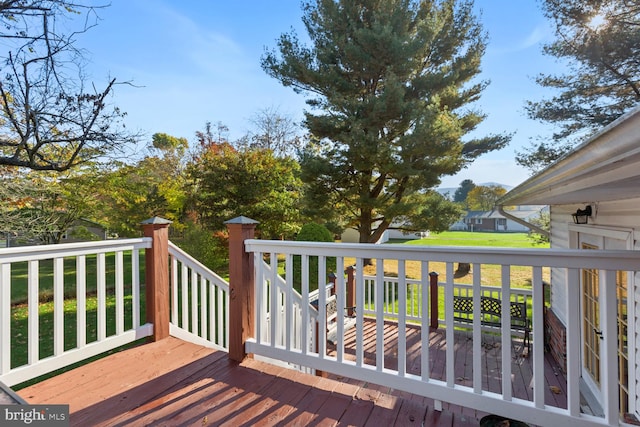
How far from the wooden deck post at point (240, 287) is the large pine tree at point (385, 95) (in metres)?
6.91

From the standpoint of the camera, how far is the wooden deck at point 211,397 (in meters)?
1.74

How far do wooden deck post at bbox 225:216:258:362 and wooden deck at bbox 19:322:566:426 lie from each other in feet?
0.58

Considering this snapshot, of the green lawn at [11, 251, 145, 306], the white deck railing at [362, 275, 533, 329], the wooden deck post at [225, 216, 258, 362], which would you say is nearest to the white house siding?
the white deck railing at [362, 275, 533, 329]

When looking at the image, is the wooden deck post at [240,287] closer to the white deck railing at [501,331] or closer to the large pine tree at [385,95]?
the white deck railing at [501,331]

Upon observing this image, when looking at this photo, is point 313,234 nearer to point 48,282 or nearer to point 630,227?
point 630,227

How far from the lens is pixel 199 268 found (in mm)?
3115

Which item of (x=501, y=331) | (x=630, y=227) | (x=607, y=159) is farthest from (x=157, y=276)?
(x=630, y=227)

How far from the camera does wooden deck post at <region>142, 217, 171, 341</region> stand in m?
2.81

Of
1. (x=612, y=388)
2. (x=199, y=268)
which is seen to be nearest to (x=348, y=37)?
(x=199, y=268)

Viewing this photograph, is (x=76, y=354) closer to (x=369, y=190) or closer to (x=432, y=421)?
(x=432, y=421)

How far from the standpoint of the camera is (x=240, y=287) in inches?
94.0

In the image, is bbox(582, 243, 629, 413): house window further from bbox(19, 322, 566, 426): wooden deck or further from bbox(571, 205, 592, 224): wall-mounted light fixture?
bbox(19, 322, 566, 426): wooden deck

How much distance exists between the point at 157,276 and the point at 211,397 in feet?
4.38

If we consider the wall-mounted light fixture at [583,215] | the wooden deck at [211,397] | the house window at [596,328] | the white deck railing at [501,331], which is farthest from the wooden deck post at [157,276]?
the wall-mounted light fixture at [583,215]
